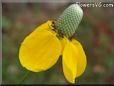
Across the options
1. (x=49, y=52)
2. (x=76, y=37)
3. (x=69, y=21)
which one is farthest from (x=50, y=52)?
(x=76, y=37)

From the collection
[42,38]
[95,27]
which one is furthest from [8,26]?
[42,38]

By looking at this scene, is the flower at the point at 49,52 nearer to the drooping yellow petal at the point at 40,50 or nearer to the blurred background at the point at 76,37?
the drooping yellow petal at the point at 40,50

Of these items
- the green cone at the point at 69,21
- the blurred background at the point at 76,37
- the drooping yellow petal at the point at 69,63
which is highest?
the green cone at the point at 69,21

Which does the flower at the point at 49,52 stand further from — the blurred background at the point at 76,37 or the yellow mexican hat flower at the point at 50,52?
the blurred background at the point at 76,37

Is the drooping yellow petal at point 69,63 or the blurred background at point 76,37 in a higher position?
the drooping yellow petal at point 69,63

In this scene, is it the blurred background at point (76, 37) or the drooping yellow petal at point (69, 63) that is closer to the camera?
the drooping yellow petal at point (69, 63)

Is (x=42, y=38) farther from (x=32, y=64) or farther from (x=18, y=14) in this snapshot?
(x=18, y=14)

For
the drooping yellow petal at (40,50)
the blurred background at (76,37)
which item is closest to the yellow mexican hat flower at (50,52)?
the drooping yellow petal at (40,50)
